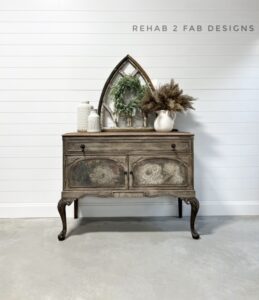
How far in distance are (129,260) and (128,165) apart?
2.27 feet

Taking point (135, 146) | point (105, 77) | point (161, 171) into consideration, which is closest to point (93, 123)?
point (135, 146)

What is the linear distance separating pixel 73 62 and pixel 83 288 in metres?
2.00

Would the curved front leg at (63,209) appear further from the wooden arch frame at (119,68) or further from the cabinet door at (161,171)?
the wooden arch frame at (119,68)

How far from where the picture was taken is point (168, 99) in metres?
2.34

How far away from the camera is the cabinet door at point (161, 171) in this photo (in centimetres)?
219

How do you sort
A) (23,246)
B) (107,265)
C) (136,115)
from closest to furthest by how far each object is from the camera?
(107,265), (23,246), (136,115)

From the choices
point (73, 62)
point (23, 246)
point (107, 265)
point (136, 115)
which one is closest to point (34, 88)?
point (73, 62)

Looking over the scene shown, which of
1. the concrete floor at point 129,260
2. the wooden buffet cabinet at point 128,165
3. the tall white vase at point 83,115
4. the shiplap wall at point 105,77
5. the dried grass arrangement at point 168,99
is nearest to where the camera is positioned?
the concrete floor at point 129,260

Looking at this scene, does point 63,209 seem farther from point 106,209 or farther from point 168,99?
point 168,99

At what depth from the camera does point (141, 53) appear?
Result: 8.89ft

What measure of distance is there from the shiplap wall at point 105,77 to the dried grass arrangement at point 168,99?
1.37 ft

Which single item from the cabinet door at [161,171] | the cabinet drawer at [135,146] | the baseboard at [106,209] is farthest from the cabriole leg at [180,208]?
the cabinet drawer at [135,146]

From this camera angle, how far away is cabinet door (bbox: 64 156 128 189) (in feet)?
7.17

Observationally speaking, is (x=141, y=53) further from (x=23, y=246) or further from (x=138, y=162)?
(x=23, y=246)
